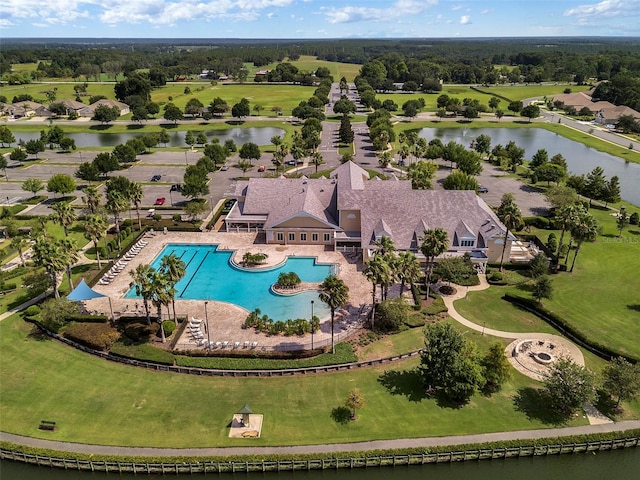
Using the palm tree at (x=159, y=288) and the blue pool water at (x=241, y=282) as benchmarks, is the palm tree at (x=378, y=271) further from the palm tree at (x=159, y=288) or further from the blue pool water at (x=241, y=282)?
the palm tree at (x=159, y=288)

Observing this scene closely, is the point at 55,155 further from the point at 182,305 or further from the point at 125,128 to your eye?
the point at 182,305

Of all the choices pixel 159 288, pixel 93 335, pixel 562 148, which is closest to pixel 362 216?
pixel 159 288

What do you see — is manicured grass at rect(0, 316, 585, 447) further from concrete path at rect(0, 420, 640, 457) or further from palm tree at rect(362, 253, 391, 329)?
palm tree at rect(362, 253, 391, 329)

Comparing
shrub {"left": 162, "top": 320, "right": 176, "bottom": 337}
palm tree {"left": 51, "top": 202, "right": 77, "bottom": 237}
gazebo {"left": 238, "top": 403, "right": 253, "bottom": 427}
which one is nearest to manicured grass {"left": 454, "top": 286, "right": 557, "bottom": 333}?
gazebo {"left": 238, "top": 403, "right": 253, "bottom": 427}

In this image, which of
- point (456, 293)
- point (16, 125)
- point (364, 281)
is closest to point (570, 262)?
point (456, 293)

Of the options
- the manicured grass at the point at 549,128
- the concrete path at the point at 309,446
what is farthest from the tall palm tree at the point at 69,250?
the manicured grass at the point at 549,128

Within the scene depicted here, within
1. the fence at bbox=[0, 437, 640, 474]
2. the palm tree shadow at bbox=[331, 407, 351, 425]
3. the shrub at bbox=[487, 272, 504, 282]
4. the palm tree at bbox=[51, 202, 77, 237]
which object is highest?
the palm tree at bbox=[51, 202, 77, 237]
